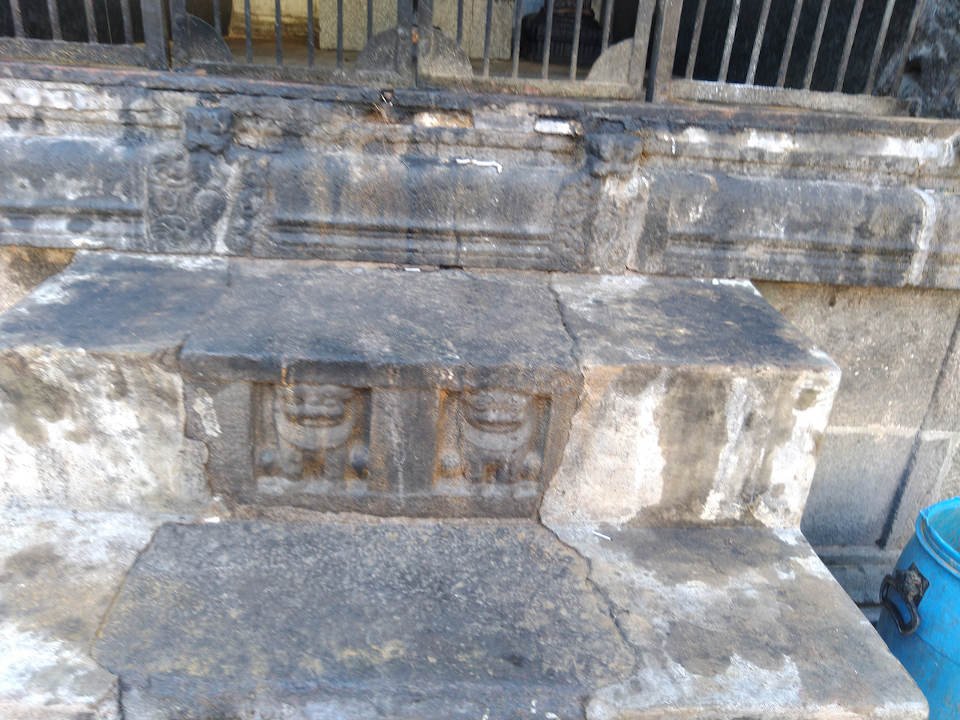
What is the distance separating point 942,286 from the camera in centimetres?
241

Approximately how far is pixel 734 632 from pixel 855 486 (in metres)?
1.42

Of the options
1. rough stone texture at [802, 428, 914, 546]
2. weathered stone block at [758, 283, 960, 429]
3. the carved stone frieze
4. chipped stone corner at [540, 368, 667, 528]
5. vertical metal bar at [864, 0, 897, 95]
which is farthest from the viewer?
rough stone texture at [802, 428, 914, 546]

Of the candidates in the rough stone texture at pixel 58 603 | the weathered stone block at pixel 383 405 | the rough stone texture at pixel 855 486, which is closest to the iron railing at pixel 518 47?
the weathered stone block at pixel 383 405

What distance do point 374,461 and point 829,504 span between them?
6.15ft

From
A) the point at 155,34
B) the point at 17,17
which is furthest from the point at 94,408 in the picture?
the point at 17,17

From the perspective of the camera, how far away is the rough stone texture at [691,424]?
1.81 m

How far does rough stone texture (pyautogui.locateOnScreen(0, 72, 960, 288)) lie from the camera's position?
2.16 meters

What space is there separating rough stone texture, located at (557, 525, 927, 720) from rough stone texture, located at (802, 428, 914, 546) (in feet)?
2.91

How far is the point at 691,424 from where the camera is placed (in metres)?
1.86

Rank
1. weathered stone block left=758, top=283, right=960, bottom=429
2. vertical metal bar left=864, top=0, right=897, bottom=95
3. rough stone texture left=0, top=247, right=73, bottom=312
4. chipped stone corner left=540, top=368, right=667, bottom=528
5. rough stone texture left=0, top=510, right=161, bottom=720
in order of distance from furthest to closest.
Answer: weathered stone block left=758, top=283, right=960, bottom=429, vertical metal bar left=864, top=0, right=897, bottom=95, rough stone texture left=0, top=247, right=73, bottom=312, chipped stone corner left=540, top=368, right=667, bottom=528, rough stone texture left=0, top=510, right=161, bottom=720

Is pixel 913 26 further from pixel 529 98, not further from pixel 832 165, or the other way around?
pixel 529 98

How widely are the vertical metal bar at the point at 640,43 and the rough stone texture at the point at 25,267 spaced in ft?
6.01

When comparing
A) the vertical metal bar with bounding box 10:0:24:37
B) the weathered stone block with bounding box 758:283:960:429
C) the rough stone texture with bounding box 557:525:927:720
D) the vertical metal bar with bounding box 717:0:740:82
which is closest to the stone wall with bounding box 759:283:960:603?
the weathered stone block with bounding box 758:283:960:429

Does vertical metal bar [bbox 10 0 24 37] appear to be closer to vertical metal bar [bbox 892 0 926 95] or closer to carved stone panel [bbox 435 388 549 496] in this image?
carved stone panel [bbox 435 388 549 496]
